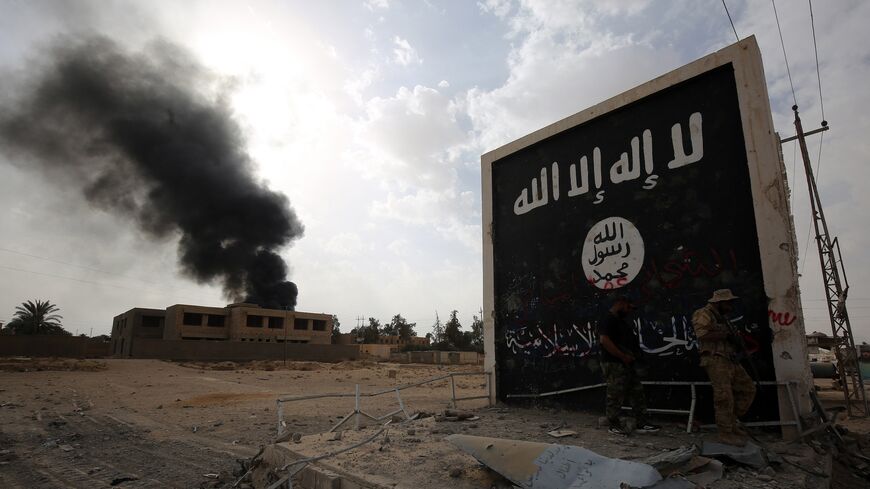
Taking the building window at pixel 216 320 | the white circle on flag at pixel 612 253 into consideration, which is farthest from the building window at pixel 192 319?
the white circle on flag at pixel 612 253

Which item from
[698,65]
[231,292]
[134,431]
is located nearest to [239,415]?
[134,431]

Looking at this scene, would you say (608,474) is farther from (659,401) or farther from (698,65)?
(698,65)

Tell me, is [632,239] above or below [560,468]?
above

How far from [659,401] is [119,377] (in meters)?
24.7

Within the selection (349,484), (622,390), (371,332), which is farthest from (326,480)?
(371,332)

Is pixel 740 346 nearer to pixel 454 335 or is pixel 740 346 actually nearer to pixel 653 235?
pixel 653 235

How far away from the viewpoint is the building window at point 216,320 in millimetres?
44469

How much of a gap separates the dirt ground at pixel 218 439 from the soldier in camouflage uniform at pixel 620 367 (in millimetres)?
266

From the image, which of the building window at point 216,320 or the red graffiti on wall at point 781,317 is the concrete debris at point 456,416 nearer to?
the red graffiti on wall at point 781,317

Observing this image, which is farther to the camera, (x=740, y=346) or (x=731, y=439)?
(x=740, y=346)

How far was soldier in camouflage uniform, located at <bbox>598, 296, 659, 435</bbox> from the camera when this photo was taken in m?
5.12

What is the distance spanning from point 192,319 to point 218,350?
7.88 metres

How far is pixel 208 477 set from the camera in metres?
6.04

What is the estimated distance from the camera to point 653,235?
6.30 m
